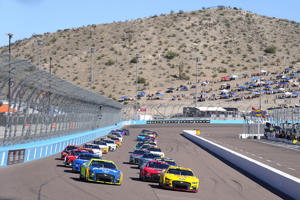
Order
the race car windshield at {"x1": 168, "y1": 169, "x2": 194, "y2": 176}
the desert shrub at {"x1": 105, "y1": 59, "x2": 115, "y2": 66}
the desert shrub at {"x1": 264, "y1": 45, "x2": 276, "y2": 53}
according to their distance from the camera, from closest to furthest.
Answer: the race car windshield at {"x1": 168, "y1": 169, "x2": 194, "y2": 176}
the desert shrub at {"x1": 105, "y1": 59, "x2": 115, "y2": 66}
the desert shrub at {"x1": 264, "y1": 45, "x2": 276, "y2": 53}

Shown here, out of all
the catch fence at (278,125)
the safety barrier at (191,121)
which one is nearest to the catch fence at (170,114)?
the safety barrier at (191,121)

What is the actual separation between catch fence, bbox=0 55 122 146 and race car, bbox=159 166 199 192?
880 centimetres

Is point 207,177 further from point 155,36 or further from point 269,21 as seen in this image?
point 269,21

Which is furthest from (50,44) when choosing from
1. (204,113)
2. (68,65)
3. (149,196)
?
(149,196)

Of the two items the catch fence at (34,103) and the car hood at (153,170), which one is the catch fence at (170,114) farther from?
the car hood at (153,170)

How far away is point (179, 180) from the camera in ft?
67.6

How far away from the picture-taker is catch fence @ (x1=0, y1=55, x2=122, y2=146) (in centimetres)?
2594

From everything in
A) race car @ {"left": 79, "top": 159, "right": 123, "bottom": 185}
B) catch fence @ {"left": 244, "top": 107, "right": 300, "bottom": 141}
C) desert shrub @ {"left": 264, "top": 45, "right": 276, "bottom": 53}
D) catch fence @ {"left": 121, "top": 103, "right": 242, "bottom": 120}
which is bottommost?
race car @ {"left": 79, "top": 159, "right": 123, "bottom": 185}

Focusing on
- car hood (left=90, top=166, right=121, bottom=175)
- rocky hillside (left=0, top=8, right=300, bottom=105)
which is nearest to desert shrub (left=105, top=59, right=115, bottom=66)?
rocky hillside (left=0, top=8, right=300, bottom=105)

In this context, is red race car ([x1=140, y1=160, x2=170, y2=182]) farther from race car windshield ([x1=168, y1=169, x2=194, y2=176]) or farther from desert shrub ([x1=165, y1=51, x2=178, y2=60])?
desert shrub ([x1=165, y1=51, x2=178, y2=60])

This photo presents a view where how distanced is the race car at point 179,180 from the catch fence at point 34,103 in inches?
347

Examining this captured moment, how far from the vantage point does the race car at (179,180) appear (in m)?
20.4

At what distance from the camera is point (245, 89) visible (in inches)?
4724

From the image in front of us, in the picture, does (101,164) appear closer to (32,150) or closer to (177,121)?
(32,150)
